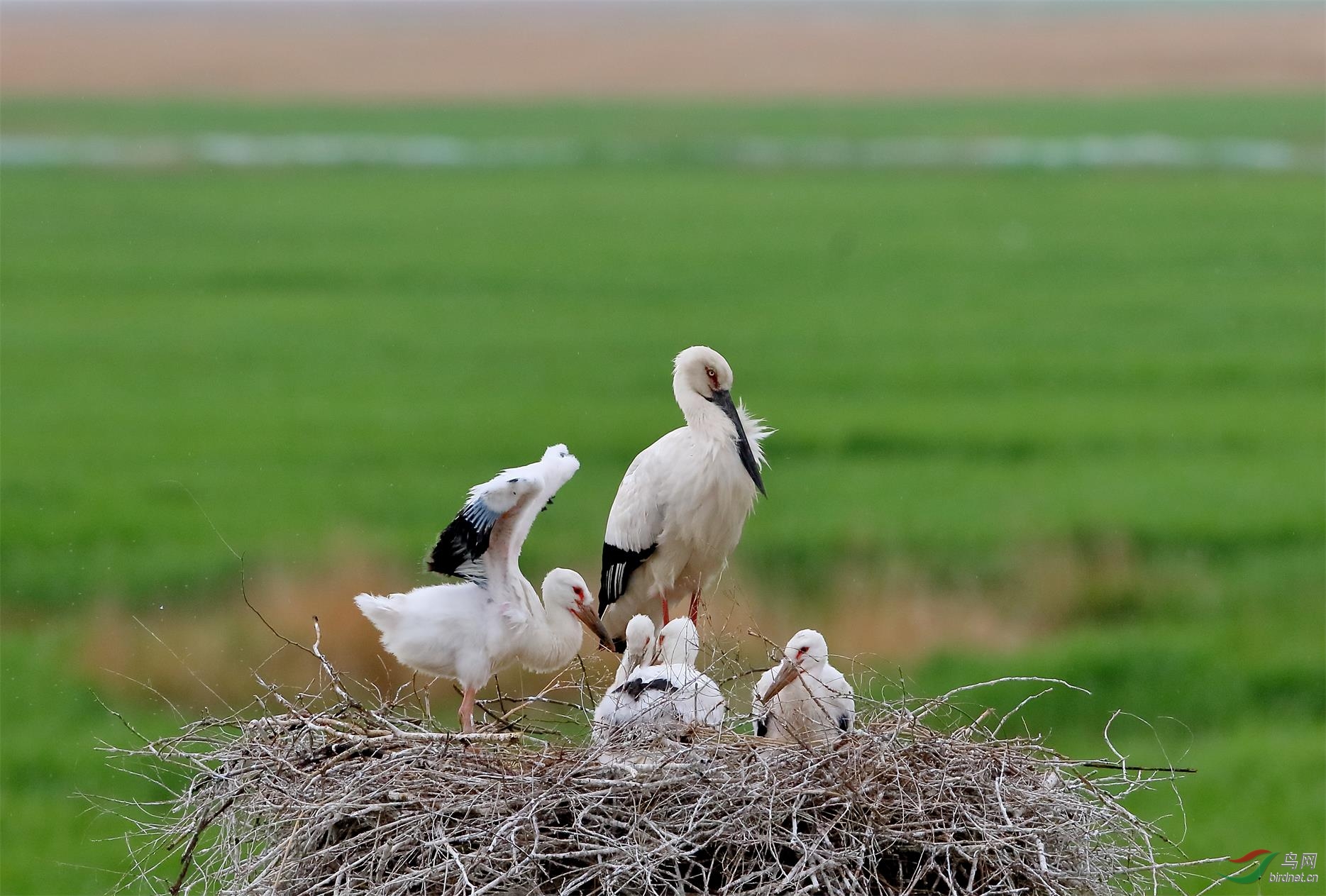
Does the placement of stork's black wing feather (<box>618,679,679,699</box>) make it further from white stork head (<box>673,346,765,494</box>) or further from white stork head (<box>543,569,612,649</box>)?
white stork head (<box>673,346,765,494</box>)

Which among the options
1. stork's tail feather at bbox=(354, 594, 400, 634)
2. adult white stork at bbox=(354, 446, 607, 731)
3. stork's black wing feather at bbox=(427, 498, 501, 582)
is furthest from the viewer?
stork's tail feather at bbox=(354, 594, 400, 634)

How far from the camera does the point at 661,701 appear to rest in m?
5.06

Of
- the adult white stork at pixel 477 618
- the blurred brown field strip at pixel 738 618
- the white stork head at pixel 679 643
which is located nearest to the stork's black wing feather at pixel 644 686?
the white stork head at pixel 679 643

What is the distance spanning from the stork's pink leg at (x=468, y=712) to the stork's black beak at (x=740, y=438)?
132 cm

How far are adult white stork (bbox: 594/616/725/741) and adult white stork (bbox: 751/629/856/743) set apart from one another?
223mm

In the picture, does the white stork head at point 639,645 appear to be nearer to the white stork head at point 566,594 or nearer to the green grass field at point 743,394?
the white stork head at point 566,594

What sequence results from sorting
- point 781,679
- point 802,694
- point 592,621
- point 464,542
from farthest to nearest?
point 592,621
point 802,694
point 781,679
point 464,542

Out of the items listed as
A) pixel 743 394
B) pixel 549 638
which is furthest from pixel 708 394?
pixel 743 394

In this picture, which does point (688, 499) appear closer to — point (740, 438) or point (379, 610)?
point (740, 438)

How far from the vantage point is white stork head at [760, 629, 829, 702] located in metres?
5.50

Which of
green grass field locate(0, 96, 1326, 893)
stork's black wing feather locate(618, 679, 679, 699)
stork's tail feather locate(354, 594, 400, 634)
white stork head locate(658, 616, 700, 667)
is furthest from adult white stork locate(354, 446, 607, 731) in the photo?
green grass field locate(0, 96, 1326, 893)

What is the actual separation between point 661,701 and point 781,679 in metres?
0.57

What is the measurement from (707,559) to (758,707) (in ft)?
4.05

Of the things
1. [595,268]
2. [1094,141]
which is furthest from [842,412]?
[1094,141]
